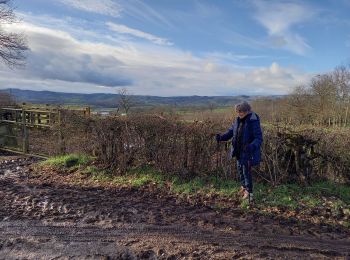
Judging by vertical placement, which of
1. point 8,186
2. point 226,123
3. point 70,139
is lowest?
point 8,186

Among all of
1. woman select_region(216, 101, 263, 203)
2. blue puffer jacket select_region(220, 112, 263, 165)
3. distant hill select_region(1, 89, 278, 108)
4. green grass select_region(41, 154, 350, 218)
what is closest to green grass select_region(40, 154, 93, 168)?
green grass select_region(41, 154, 350, 218)

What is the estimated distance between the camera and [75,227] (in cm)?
579

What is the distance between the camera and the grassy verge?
→ 21.5 feet

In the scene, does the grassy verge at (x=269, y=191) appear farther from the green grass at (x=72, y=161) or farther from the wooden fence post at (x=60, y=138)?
the wooden fence post at (x=60, y=138)

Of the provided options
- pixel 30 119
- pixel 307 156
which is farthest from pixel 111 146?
pixel 30 119

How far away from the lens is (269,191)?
7512 millimetres

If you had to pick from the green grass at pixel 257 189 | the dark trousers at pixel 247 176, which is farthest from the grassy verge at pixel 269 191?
the dark trousers at pixel 247 176

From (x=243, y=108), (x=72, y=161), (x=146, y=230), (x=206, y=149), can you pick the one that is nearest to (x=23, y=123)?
(x=72, y=161)

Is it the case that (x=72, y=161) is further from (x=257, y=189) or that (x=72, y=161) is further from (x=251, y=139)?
(x=251, y=139)

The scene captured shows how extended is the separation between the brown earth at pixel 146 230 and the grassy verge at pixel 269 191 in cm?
43

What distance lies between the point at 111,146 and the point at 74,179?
1.18 m

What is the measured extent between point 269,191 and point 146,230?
2.97m

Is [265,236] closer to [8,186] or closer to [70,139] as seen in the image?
[8,186]

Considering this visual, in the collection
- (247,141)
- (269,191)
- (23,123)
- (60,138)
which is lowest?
(269,191)
